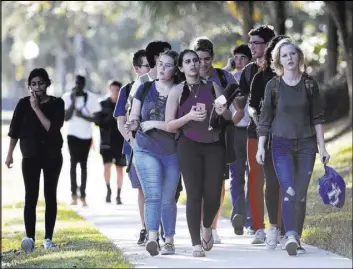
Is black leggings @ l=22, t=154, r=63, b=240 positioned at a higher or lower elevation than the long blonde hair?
lower

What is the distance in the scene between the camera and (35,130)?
10445mm

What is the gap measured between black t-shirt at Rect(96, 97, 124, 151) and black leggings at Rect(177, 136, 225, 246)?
5850mm

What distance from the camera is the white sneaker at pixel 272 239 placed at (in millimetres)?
9727

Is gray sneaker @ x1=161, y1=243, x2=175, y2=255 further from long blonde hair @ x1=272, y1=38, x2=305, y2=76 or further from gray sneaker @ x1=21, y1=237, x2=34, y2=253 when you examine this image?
gray sneaker @ x1=21, y1=237, x2=34, y2=253

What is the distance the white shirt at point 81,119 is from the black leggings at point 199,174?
6084 millimetres

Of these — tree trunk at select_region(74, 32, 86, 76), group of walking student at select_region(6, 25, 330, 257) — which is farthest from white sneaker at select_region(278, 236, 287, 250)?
tree trunk at select_region(74, 32, 86, 76)

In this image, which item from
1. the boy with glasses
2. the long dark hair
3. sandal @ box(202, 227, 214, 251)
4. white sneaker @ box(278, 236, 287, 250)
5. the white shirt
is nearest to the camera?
sandal @ box(202, 227, 214, 251)

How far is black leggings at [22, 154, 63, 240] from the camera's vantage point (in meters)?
10.5

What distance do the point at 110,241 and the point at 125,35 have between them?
6555 cm

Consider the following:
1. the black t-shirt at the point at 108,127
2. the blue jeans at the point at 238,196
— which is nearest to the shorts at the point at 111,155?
the black t-shirt at the point at 108,127

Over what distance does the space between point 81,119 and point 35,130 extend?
475 centimetres

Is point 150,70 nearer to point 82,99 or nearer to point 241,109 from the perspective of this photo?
point 241,109

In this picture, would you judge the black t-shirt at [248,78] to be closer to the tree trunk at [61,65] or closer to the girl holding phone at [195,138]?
the girl holding phone at [195,138]

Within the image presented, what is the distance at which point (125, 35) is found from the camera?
76125mm
